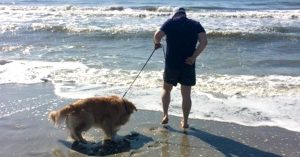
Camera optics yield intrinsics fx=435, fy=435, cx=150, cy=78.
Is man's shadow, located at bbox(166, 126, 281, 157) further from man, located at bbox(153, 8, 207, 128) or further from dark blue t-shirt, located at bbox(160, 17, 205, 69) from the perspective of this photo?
dark blue t-shirt, located at bbox(160, 17, 205, 69)

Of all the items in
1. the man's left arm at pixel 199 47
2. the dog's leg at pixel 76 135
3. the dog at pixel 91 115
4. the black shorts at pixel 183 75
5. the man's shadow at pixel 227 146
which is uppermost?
the man's left arm at pixel 199 47

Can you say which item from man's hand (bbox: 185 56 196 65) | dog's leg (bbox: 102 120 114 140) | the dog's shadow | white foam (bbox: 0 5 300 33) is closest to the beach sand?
the dog's shadow

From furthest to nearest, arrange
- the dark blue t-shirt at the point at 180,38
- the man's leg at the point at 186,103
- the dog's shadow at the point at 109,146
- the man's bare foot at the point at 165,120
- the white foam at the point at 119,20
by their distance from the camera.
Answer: the white foam at the point at 119,20
the man's bare foot at the point at 165,120
the man's leg at the point at 186,103
the dark blue t-shirt at the point at 180,38
the dog's shadow at the point at 109,146

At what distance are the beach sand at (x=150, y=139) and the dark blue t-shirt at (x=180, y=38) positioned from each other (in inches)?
40.1

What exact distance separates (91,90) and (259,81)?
12.0 feet

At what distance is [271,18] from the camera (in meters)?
22.2

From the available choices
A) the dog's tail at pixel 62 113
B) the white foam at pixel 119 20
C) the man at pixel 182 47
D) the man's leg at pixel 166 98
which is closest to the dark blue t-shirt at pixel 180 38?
the man at pixel 182 47

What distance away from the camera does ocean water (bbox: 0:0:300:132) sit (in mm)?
7637

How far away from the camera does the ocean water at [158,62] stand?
7637 millimetres

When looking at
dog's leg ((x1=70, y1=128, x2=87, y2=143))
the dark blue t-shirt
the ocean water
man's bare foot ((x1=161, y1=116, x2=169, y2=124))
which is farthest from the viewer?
the ocean water

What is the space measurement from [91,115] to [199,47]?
1797 millimetres

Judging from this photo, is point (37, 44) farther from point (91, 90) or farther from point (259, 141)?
point (259, 141)

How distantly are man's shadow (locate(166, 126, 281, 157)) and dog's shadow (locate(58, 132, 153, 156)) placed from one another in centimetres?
65

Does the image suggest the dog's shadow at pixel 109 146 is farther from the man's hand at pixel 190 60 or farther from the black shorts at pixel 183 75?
the man's hand at pixel 190 60
